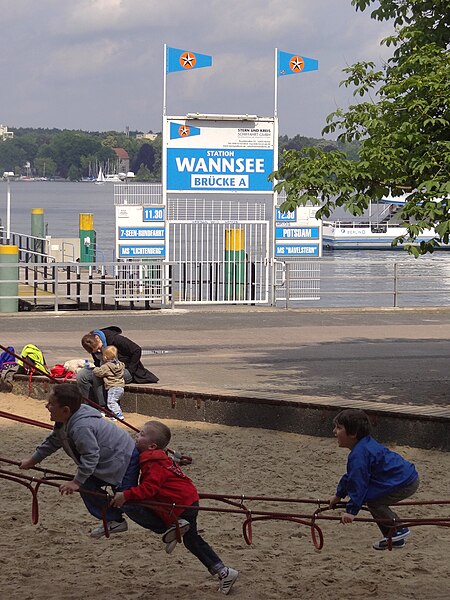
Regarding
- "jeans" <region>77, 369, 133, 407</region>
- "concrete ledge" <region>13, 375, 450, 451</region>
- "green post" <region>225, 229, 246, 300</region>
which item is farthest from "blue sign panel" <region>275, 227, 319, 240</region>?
"jeans" <region>77, 369, 133, 407</region>

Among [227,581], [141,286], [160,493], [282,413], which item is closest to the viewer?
[160,493]

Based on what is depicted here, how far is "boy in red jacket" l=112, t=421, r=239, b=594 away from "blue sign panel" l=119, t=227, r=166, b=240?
20689 millimetres

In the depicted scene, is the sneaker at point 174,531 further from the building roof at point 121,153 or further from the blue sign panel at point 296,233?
the building roof at point 121,153

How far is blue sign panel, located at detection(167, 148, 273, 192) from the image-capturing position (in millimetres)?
28531

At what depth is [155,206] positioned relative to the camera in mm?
28234

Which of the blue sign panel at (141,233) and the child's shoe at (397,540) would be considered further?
the blue sign panel at (141,233)

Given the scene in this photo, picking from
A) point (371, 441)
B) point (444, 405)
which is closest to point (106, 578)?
point (371, 441)

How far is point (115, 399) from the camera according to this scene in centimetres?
1373

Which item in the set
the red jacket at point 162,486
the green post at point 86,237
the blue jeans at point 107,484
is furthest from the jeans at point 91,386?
the green post at point 86,237

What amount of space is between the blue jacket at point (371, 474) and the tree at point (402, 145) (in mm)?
5055

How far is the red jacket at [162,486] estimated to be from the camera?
7.39 m

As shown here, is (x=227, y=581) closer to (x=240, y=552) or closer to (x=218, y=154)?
(x=240, y=552)

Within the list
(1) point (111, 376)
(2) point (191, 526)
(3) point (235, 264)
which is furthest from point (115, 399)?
(3) point (235, 264)

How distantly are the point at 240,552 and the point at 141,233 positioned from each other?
65.0 feet
